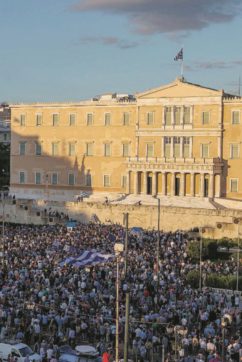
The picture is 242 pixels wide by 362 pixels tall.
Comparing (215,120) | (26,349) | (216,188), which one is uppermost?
(215,120)

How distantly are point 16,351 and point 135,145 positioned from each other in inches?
1931

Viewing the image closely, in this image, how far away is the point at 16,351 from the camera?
23125 mm

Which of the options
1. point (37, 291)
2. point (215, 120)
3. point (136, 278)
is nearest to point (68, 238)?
point (136, 278)

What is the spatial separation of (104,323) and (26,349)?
396 cm

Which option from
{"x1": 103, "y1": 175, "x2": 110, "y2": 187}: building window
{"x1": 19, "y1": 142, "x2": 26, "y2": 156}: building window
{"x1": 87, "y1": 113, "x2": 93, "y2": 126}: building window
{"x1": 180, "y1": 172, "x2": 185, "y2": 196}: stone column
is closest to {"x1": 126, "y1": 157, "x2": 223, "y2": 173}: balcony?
{"x1": 180, "y1": 172, "x2": 185, "y2": 196}: stone column

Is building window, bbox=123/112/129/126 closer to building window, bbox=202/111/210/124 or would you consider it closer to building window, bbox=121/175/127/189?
building window, bbox=121/175/127/189

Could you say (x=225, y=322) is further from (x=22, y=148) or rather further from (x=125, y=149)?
(x=22, y=148)

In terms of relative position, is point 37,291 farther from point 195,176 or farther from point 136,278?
point 195,176

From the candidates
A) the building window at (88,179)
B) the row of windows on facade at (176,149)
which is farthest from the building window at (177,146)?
the building window at (88,179)

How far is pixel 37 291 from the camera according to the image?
98.1ft

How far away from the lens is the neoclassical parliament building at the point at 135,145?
217 feet

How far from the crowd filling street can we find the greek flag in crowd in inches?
13.9

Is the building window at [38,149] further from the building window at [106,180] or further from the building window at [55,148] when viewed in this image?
the building window at [106,180]

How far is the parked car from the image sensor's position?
2303 cm
